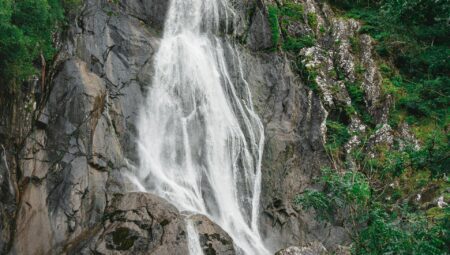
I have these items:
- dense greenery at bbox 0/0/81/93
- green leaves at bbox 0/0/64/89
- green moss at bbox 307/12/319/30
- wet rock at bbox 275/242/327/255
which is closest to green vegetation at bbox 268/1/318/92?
green moss at bbox 307/12/319/30

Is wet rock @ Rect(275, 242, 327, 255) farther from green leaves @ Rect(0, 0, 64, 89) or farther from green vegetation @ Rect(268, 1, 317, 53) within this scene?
green vegetation @ Rect(268, 1, 317, 53)

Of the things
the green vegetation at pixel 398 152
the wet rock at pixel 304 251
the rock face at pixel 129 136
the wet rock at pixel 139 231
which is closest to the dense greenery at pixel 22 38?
the rock face at pixel 129 136

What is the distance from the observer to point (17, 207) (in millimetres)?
13203

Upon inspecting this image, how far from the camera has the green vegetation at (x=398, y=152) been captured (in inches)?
336

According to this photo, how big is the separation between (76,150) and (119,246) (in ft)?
11.3

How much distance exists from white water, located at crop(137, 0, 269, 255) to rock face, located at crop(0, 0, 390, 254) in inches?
19.3

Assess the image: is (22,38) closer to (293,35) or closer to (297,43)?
(297,43)

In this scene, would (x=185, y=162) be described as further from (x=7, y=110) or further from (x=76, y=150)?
(x=7, y=110)

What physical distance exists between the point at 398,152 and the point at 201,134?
6.62 metres

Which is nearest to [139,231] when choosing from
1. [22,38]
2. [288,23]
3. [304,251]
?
[304,251]

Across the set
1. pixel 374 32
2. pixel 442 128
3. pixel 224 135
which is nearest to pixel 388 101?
pixel 442 128

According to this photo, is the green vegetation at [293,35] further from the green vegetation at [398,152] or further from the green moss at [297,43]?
the green vegetation at [398,152]

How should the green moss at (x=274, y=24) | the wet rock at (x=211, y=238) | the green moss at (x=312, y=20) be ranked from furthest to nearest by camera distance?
the green moss at (x=312, y=20) < the green moss at (x=274, y=24) < the wet rock at (x=211, y=238)

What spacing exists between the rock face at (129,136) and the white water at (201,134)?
0.49m
